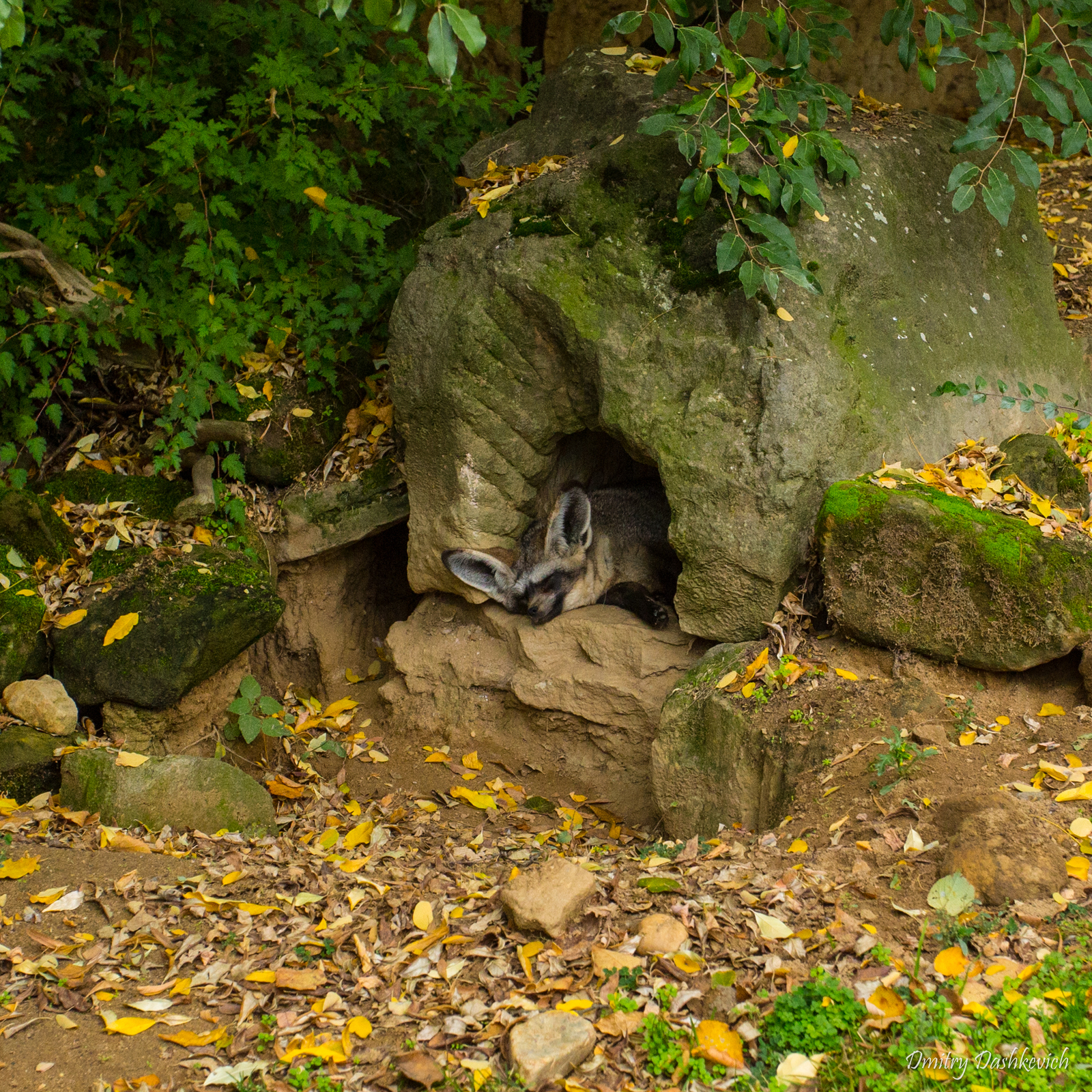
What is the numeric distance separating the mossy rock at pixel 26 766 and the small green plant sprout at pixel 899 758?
3758mm

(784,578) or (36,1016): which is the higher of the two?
(784,578)

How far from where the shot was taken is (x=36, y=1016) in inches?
118

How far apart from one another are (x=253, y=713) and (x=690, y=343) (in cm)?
326

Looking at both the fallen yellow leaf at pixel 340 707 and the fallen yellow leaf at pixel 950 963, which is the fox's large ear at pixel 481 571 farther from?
the fallen yellow leaf at pixel 950 963

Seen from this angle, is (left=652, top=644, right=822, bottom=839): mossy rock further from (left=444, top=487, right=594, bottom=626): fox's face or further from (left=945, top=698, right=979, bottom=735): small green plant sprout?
(left=444, top=487, right=594, bottom=626): fox's face

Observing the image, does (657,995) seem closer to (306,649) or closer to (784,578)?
(784,578)

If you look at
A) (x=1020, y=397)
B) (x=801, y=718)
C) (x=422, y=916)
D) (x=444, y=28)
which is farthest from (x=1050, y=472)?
(x=444, y=28)

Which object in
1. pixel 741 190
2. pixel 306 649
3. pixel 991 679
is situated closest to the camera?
pixel 991 679

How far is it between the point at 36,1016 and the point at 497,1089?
1.50 m

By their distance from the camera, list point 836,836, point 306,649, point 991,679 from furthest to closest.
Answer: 1. point 306,649
2. point 991,679
3. point 836,836

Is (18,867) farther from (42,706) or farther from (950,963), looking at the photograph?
(950,963)

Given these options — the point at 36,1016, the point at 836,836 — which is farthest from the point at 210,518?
the point at 836,836

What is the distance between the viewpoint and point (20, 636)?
199 inches

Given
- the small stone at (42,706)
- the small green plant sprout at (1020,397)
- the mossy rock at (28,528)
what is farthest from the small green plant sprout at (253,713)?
the small green plant sprout at (1020,397)
